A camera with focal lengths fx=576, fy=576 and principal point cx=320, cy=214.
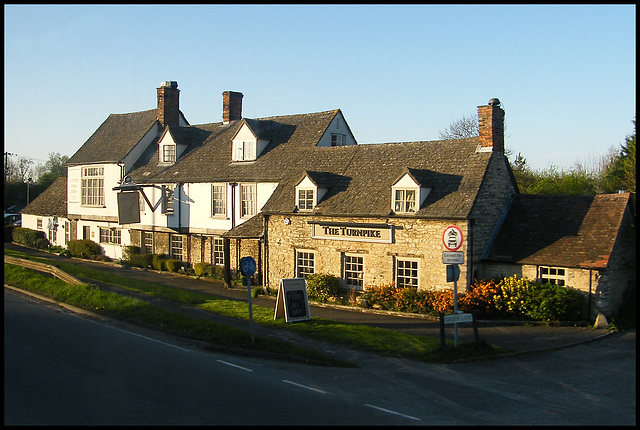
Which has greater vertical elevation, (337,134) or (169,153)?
(337,134)

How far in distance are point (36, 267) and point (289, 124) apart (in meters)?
15.2

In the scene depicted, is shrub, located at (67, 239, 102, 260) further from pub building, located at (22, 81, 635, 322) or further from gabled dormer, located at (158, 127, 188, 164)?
gabled dormer, located at (158, 127, 188, 164)

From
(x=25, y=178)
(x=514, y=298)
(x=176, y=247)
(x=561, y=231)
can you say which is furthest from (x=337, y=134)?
(x=25, y=178)

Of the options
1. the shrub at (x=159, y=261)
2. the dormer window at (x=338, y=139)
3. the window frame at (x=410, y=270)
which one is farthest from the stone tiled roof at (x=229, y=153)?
the window frame at (x=410, y=270)

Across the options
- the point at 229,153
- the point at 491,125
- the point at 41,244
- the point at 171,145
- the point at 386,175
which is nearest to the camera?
the point at 491,125

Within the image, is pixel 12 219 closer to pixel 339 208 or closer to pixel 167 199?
pixel 167 199

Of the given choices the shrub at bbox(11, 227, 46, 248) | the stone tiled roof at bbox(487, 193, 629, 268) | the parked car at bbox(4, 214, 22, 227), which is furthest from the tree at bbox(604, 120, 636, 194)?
the parked car at bbox(4, 214, 22, 227)

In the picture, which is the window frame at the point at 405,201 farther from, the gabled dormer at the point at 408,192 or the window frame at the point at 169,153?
the window frame at the point at 169,153

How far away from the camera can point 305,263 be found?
2575 cm

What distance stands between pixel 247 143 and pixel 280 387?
2215 cm

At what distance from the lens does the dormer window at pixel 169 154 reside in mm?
35438

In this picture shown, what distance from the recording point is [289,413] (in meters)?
9.70

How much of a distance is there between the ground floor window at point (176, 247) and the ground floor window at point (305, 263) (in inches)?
430

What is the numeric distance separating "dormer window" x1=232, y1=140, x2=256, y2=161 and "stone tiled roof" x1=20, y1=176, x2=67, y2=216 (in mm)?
17155
